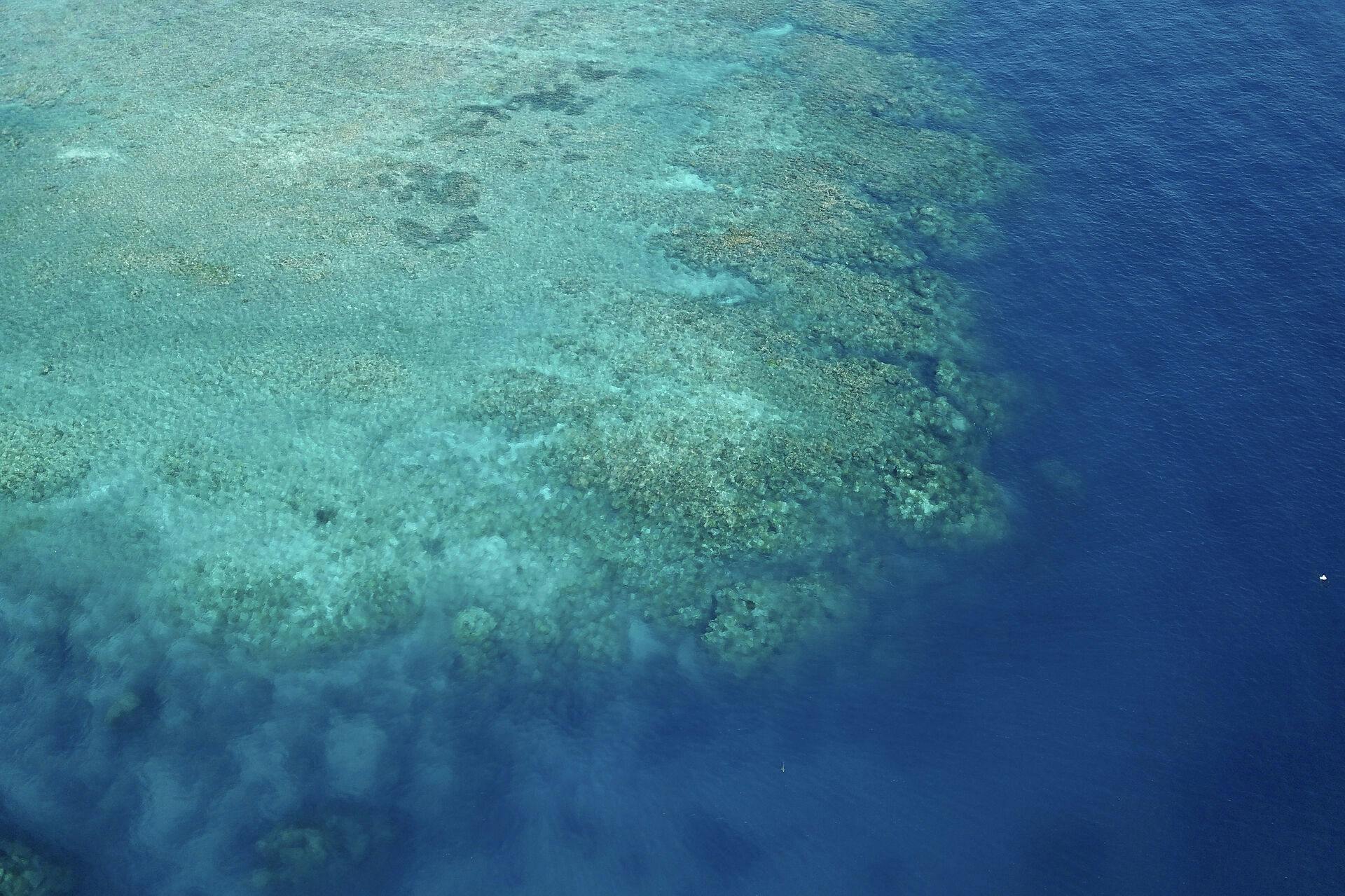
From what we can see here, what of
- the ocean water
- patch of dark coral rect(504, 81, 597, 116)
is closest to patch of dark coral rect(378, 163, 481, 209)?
the ocean water

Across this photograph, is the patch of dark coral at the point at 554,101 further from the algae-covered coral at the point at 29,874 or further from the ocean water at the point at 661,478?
the algae-covered coral at the point at 29,874

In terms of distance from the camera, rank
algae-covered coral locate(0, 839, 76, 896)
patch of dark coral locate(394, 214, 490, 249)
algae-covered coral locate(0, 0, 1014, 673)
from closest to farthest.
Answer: algae-covered coral locate(0, 839, 76, 896), algae-covered coral locate(0, 0, 1014, 673), patch of dark coral locate(394, 214, 490, 249)

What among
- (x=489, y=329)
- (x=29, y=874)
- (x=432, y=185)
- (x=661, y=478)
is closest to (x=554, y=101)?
(x=432, y=185)

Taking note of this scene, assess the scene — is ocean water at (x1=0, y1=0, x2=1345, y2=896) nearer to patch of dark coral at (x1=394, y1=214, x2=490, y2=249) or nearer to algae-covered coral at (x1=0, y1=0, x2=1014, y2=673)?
algae-covered coral at (x1=0, y1=0, x2=1014, y2=673)

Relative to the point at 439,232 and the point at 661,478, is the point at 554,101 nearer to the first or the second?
the point at 439,232

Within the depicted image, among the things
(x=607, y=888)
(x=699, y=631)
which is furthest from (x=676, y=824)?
(x=699, y=631)

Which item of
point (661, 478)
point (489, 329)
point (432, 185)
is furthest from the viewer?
point (432, 185)
